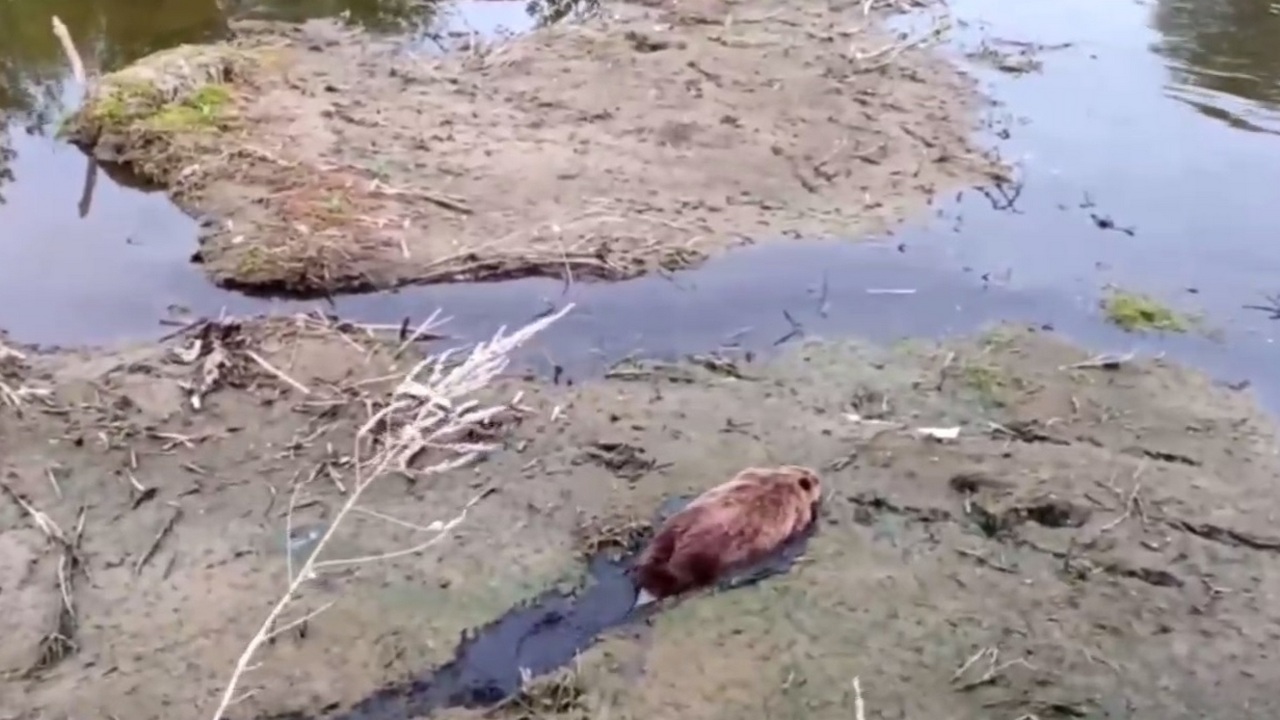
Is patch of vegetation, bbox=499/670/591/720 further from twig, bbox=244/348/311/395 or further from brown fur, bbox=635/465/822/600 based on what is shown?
twig, bbox=244/348/311/395

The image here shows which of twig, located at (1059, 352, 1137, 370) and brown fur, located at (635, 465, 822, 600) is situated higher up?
twig, located at (1059, 352, 1137, 370)

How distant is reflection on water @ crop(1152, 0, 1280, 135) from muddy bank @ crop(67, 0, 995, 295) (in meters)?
1.44

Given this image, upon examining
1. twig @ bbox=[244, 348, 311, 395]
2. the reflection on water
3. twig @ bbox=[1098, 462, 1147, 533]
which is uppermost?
the reflection on water

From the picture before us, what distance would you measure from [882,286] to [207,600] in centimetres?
346

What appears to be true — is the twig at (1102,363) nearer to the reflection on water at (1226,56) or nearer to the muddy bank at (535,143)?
the muddy bank at (535,143)

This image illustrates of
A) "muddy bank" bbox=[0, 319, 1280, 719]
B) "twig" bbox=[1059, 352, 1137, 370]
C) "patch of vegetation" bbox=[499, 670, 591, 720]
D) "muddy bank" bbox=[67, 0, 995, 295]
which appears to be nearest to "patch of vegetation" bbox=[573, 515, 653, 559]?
"muddy bank" bbox=[0, 319, 1280, 719]

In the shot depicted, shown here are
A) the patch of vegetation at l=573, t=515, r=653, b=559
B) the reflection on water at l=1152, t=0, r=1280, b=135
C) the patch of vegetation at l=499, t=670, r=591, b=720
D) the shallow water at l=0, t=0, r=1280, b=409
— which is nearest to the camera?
the patch of vegetation at l=499, t=670, r=591, b=720

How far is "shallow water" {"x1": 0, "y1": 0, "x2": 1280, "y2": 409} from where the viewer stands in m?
6.09

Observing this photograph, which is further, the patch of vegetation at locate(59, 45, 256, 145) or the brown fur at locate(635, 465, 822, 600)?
the patch of vegetation at locate(59, 45, 256, 145)

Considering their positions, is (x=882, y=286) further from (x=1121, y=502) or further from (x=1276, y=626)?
(x=1276, y=626)

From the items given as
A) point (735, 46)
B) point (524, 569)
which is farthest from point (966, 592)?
point (735, 46)

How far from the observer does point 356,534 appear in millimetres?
4785

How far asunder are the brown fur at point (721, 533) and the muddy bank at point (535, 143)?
1.93m

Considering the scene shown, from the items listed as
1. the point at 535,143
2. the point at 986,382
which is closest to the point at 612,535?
the point at 986,382
